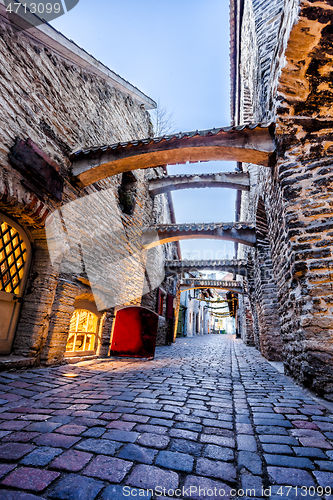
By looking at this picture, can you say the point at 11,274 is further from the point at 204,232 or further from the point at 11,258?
the point at 204,232

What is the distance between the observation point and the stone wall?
11.9ft

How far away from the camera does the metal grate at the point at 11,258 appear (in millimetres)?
3834

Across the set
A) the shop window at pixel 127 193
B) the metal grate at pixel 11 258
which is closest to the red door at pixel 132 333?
the metal grate at pixel 11 258

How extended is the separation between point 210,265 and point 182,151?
776cm

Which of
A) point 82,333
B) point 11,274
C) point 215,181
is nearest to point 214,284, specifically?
point 215,181

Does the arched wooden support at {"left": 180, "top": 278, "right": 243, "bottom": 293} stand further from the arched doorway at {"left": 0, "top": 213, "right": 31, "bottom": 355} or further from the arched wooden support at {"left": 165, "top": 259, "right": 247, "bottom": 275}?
the arched doorway at {"left": 0, "top": 213, "right": 31, "bottom": 355}

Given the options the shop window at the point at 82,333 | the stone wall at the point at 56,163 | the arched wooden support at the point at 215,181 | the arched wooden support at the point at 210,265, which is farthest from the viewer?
the arched wooden support at the point at 210,265

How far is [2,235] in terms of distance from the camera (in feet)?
12.6

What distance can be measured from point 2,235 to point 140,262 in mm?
5623

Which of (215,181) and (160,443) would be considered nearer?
(160,443)

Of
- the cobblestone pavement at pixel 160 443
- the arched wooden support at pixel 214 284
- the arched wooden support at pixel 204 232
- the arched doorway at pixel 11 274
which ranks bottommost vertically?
the cobblestone pavement at pixel 160 443

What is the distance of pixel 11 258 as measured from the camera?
4.00m

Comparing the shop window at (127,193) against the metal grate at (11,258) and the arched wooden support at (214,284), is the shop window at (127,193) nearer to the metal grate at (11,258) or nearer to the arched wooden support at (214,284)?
the metal grate at (11,258)

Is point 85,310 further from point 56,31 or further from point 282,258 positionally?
point 56,31
